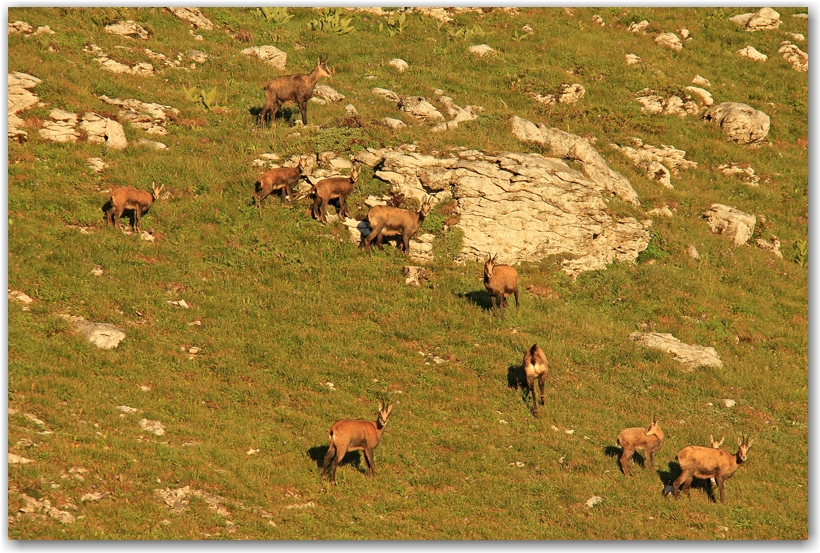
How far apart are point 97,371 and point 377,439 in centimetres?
663

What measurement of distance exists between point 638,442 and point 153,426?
409 inches

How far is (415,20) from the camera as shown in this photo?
1650 inches

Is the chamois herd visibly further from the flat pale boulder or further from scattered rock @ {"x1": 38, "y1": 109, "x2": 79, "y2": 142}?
the flat pale boulder

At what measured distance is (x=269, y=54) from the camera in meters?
36.3

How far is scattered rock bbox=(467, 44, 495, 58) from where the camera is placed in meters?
39.0

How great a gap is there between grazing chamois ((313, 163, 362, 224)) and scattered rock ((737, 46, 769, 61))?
27141 mm

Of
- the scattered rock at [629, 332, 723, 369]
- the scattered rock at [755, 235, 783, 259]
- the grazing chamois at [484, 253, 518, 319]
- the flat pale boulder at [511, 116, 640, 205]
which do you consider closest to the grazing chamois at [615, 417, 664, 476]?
the scattered rock at [629, 332, 723, 369]

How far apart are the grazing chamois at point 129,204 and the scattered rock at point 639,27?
31158 millimetres

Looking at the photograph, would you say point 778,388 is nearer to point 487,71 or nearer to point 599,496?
point 599,496

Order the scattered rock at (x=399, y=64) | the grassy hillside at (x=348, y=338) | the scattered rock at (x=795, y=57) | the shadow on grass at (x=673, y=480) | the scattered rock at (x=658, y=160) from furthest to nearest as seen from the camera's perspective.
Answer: the scattered rock at (x=795, y=57) < the scattered rock at (x=399, y=64) < the scattered rock at (x=658, y=160) < the shadow on grass at (x=673, y=480) < the grassy hillside at (x=348, y=338)

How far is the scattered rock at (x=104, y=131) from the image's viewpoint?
2653 centimetres

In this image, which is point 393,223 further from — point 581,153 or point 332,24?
point 332,24

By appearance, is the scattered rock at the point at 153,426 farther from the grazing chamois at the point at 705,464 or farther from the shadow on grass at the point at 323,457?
the grazing chamois at the point at 705,464

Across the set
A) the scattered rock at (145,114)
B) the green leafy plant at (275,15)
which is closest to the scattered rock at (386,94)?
the scattered rock at (145,114)
